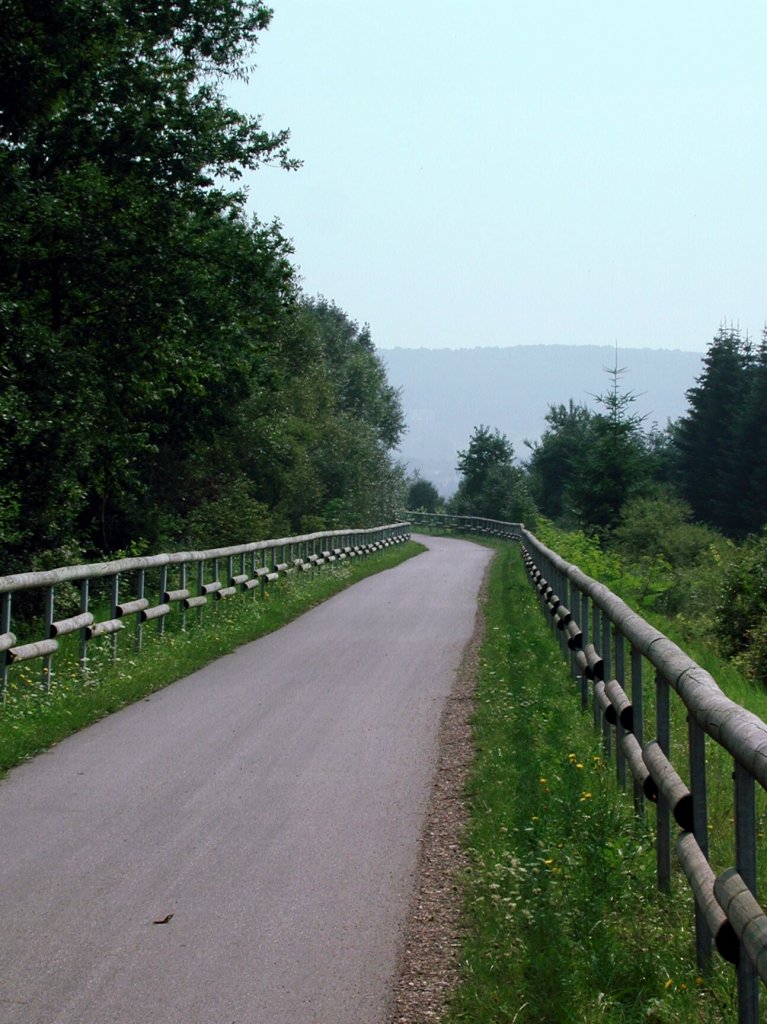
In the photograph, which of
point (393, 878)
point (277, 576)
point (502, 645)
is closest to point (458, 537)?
point (277, 576)

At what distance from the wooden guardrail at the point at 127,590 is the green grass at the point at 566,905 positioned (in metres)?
4.12

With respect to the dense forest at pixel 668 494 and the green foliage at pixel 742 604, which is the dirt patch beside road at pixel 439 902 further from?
the green foliage at pixel 742 604

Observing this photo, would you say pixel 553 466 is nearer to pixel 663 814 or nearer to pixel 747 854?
pixel 663 814

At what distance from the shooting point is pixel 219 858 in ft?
21.3

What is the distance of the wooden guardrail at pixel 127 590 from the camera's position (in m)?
10.9

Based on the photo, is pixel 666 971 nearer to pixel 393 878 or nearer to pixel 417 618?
pixel 393 878

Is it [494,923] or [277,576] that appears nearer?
[494,923]

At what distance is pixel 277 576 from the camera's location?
79.0ft

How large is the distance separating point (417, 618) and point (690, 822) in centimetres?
1595

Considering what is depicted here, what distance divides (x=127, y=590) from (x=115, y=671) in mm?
13129

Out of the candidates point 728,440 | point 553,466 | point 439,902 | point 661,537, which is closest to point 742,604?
point 439,902

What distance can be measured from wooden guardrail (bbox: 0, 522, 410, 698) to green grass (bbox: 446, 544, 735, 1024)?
162 inches

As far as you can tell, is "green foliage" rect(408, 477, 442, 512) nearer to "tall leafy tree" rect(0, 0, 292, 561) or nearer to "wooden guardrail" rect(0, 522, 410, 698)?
"wooden guardrail" rect(0, 522, 410, 698)

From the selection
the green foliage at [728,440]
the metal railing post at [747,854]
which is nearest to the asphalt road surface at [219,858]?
the metal railing post at [747,854]
